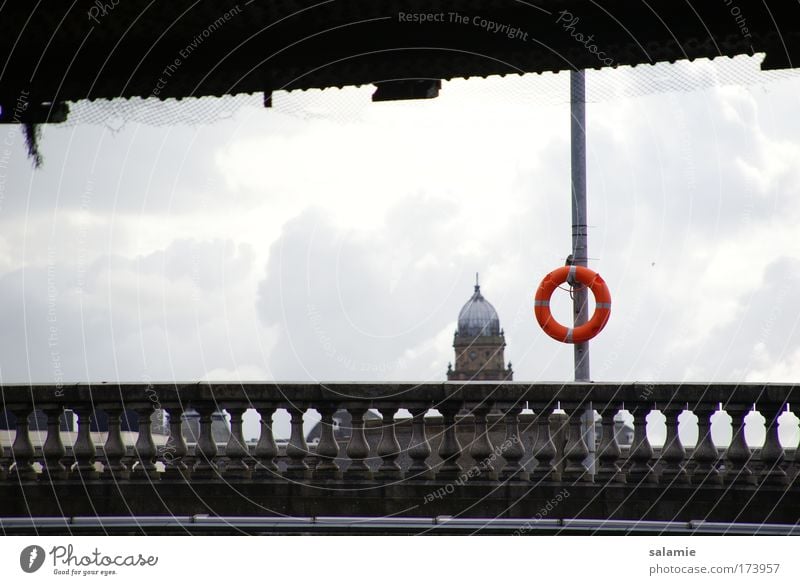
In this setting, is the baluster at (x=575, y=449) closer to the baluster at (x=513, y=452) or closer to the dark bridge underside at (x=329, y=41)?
the baluster at (x=513, y=452)

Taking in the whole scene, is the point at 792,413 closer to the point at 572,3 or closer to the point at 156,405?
the point at 572,3

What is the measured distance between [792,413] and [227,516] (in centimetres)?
483

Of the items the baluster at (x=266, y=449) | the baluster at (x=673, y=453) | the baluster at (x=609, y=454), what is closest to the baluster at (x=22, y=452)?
the baluster at (x=266, y=449)

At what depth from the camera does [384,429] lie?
33.4 feet

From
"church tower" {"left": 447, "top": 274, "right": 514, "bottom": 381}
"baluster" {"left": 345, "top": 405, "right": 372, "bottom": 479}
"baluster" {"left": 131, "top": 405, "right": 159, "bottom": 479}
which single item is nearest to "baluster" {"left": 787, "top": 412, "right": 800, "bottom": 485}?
"baluster" {"left": 345, "top": 405, "right": 372, "bottom": 479}

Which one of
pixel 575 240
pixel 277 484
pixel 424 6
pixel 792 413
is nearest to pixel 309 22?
pixel 424 6

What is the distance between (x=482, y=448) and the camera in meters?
10.1

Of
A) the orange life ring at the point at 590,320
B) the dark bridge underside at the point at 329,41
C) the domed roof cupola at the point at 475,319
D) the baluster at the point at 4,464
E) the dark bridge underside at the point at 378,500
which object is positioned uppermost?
the domed roof cupola at the point at 475,319

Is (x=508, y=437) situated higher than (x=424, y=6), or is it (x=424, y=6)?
(x=424, y=6)

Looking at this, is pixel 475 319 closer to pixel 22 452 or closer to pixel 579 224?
pixel 579 224

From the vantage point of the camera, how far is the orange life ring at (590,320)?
16.2 metres

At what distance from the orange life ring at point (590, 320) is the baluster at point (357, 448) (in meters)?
6.51

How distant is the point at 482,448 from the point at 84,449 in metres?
3.41

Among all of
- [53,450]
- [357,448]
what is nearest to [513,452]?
[357,448]
